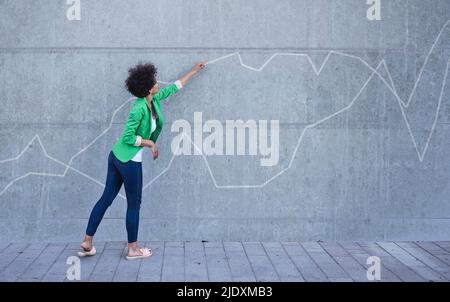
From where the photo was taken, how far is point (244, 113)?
568 cm

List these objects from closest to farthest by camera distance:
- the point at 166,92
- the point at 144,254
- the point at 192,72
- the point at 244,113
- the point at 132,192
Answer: the point at 132,192 < the point at 144,254 < the point at 166,92 < the point at 192,72 < the point at 244,113

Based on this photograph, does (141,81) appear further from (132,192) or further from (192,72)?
(132,192)

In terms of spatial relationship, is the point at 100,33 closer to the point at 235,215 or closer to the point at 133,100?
the point at 133,100

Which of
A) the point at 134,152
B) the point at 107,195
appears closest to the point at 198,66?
the point at 134,152

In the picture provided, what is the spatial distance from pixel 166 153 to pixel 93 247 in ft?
3.76

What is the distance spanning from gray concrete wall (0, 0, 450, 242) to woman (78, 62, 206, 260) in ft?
1.78

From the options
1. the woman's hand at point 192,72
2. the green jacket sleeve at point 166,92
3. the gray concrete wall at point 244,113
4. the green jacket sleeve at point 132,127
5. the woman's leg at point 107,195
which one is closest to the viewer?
the green jacket sleeve at point 132,127

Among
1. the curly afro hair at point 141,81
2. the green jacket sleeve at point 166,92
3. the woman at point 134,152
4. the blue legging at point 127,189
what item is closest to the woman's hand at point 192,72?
the green jacket sleeve at point 166,92

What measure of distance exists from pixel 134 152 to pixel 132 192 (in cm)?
36

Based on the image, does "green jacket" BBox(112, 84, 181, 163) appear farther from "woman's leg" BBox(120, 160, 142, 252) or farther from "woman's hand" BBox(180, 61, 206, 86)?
"woman's hand" BBox(180, 61, 206, 86)

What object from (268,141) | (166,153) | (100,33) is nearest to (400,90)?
(268,141)

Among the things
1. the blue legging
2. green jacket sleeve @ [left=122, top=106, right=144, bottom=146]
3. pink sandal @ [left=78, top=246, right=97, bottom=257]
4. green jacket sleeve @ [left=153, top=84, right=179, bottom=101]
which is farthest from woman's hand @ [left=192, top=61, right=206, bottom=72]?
pink sandal @ [left=78, top=246, right=97, bottom=257]

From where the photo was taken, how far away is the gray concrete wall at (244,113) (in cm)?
561

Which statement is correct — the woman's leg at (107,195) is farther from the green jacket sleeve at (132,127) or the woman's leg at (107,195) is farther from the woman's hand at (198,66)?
the woman's hand at (198,66)
